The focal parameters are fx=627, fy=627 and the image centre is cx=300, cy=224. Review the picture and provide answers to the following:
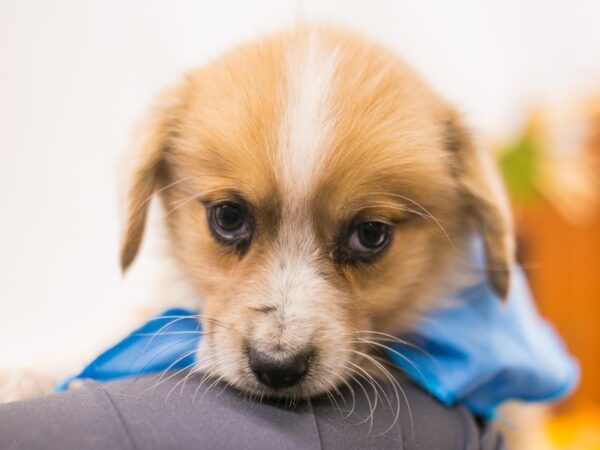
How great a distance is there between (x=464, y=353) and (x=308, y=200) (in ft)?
2.00

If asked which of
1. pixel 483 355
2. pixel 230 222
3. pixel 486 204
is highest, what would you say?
pixel 230 222

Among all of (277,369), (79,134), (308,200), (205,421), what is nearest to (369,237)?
(308,200)

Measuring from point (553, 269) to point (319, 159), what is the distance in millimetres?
2775

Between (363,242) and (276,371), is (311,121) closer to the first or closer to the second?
(363,242)

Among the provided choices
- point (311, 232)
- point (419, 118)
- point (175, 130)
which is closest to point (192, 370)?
point (311, 232)

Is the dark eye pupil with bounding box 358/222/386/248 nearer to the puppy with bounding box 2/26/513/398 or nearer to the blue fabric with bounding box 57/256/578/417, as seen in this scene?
the puppy with bounding box 2/26/513/398

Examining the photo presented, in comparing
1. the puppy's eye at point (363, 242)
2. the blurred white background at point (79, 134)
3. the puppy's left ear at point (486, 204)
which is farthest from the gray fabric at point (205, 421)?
the blurred white background at point (79, 134)

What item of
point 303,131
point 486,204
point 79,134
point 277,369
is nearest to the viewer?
point 277,369

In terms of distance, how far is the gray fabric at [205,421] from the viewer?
102cm

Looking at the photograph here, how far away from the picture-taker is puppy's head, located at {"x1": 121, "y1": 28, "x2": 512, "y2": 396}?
1481 mm

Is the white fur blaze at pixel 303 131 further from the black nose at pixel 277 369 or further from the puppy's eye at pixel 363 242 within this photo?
the black nose at pixel 277 369

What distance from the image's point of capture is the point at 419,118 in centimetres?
171

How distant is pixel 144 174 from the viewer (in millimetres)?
1859

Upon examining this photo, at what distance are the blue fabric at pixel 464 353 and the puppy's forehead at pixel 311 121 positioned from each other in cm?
44
